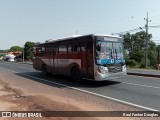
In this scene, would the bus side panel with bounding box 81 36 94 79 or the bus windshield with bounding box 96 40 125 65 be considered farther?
the bus side panel with bounding box 81 36 94 79

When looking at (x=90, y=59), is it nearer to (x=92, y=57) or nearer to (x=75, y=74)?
(x=92, y=57)

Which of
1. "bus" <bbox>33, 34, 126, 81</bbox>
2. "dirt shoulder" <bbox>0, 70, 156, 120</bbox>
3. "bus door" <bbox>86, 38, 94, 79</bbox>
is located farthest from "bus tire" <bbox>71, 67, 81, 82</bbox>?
"dirt shoulder" <bbox>0, 70, 156, 120</bbox>

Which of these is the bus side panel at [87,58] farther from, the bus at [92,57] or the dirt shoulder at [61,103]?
the dirt shoulder at [61,103]

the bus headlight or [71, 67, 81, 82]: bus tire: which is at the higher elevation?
the bus headlight

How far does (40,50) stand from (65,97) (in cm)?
1221

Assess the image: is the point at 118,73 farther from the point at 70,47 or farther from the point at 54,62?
the point at 54,62

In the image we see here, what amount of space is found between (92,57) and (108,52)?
100 cm

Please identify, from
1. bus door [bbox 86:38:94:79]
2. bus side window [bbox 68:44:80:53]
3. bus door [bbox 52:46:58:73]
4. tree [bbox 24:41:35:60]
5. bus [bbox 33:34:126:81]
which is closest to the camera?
bus [bbox 33:34:126:81]

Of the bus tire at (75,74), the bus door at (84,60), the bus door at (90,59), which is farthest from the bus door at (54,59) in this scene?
the bus door at (90,59)

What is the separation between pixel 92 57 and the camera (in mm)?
15898

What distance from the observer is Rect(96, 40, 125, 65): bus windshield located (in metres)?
15.8

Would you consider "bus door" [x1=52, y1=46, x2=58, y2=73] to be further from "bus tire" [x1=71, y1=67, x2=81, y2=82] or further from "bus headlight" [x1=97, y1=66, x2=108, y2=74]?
"bus headlight" [x1=97, y1=66, x2=108, y2=74]

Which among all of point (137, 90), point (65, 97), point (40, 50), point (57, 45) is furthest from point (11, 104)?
point (40, 50)

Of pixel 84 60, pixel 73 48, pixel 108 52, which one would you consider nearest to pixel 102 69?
pixel 108 52
